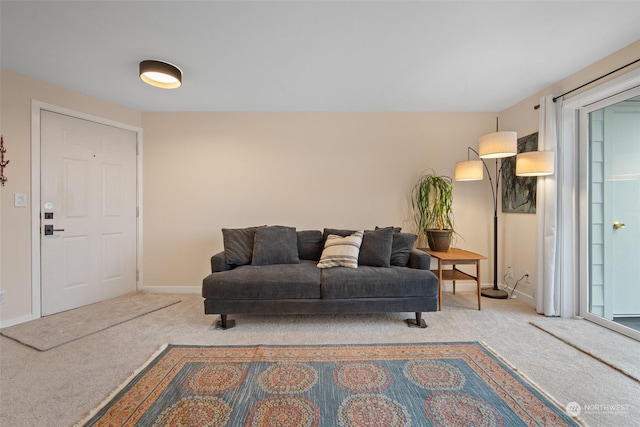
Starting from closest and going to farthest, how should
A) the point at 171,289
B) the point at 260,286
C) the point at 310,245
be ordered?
the point at 260,286, the point at 310,245, the point at 171,289

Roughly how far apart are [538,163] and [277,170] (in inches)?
119

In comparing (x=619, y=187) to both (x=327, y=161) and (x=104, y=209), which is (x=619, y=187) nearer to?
(x=327, y=161)

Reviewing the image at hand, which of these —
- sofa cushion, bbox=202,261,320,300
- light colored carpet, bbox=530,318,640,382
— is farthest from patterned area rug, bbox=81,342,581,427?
light colored carpet, bbox=530,318,640,382

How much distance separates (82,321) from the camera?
2.60 metres

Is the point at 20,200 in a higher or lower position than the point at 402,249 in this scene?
higher

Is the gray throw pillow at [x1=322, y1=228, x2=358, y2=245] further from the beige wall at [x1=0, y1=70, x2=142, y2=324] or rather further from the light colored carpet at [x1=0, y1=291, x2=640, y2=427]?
the beige wall at [x1=0, y1=70, x2=142, y2=324]

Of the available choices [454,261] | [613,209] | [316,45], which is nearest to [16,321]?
[316,45]

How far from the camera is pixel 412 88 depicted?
2891 mm

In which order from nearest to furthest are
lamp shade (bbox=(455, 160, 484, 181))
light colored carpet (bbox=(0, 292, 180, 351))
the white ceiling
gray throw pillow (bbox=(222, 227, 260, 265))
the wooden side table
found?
the white ceiling → light colored carpet (bbox=(0, 292, 180, 351)) → the wooden side table → gray throw pillow (bbox=(222, 227, 260, 265)) → lamp shade (bbox=(455, 160, 484, 181))

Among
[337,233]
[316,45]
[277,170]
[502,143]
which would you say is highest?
[316,45]

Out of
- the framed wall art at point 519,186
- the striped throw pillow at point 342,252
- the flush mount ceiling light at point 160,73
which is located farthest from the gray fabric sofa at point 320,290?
the flush mount ceiling light at point 160,73

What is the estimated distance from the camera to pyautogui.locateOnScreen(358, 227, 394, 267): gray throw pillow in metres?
2.83

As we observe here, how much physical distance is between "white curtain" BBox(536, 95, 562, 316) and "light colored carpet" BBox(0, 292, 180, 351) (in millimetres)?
4227

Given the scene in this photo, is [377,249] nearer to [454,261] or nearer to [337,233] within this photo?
[337,233]
